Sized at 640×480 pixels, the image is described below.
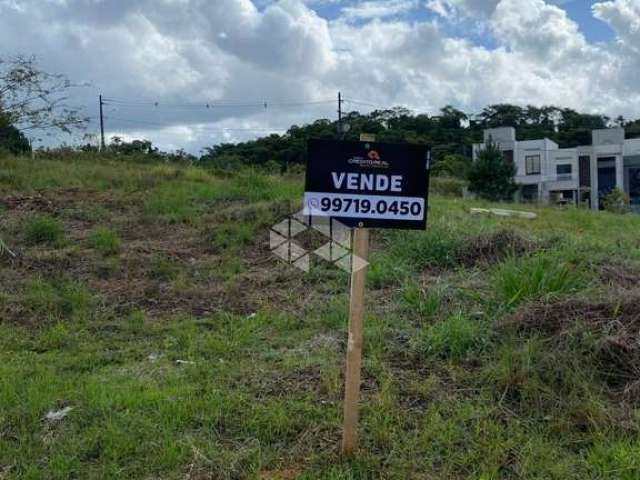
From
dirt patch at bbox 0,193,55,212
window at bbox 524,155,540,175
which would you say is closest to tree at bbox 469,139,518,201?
window at bbox 524,155,540,175

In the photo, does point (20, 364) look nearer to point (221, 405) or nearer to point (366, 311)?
point (221, 405)

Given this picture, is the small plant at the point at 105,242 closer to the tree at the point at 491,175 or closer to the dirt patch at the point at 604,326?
the dirt patch at the point at 604,326

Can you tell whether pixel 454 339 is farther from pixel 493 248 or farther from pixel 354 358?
pixel 493 248

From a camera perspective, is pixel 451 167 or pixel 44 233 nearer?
pixel 44 233

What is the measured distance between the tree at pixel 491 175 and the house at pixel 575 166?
8.21m

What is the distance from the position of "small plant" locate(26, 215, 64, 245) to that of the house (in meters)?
35.1

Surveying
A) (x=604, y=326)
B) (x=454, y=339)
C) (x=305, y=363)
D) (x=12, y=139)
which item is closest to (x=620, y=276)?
(x=604, y=326)

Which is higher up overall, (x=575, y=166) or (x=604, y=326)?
(x=575, y=166)

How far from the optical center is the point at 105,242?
5.92 meters

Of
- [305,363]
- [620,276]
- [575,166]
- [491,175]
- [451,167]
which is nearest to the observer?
[305,363]

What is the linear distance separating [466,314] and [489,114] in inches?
2023

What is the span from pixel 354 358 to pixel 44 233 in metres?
4.98

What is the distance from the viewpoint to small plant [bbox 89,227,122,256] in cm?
577

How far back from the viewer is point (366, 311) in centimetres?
386
